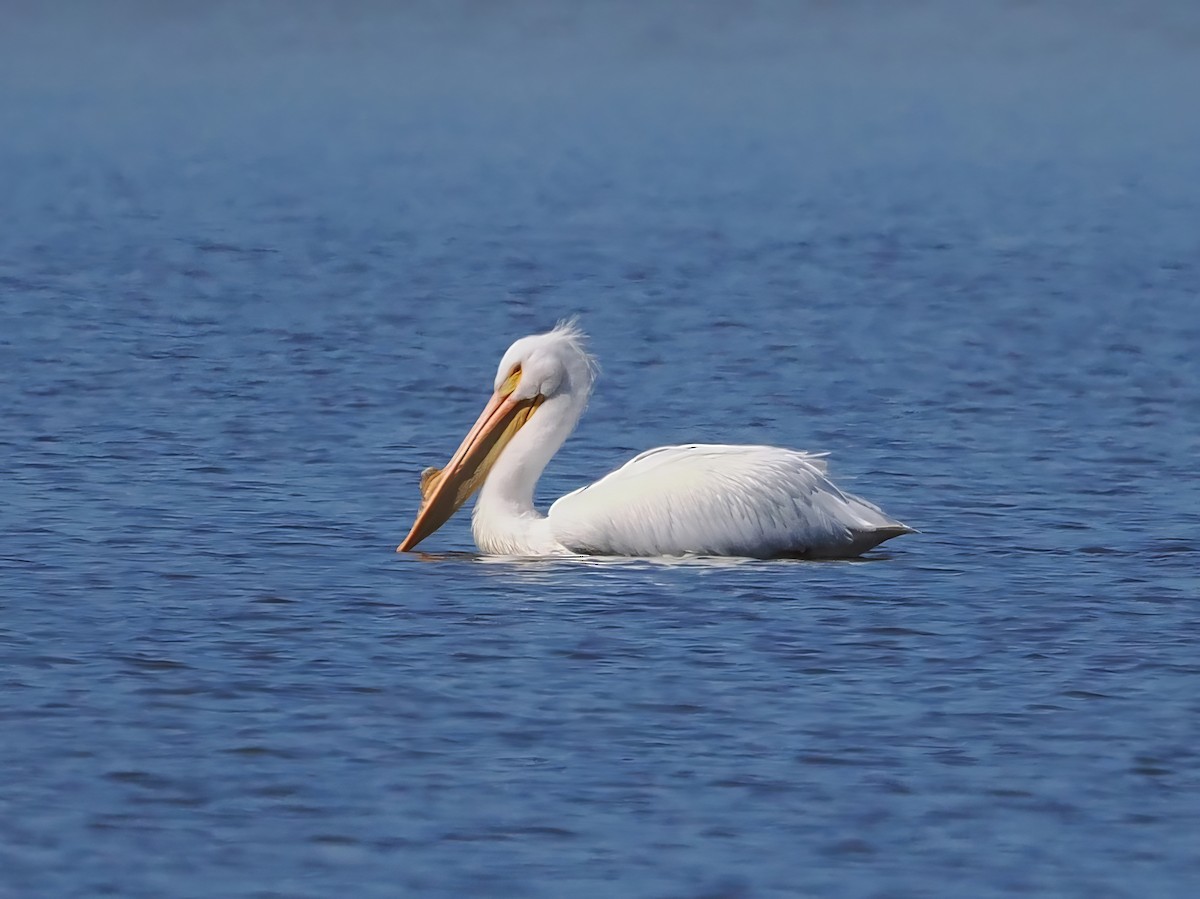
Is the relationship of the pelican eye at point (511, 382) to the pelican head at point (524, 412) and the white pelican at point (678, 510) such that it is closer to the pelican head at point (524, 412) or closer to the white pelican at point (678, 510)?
the pelican head at point (524, 412)

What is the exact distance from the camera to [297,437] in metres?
12.4

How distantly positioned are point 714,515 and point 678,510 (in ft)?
0.42

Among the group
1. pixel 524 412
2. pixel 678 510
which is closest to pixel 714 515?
pixel 678 510

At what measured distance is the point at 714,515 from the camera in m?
9.70

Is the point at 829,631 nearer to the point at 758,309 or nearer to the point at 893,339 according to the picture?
the point at 893,339

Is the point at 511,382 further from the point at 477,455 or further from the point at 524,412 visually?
the point at 477,455

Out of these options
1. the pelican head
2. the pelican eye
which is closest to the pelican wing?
the pelican head

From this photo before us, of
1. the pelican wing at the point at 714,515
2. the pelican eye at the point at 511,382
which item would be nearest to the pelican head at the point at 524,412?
the pelican eye at the point at 511,382

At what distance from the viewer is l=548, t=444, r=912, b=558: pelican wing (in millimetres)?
9656

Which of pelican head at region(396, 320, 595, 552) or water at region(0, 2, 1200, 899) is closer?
water at region(0, 2, 1200, 899)

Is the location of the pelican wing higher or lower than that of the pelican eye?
lower

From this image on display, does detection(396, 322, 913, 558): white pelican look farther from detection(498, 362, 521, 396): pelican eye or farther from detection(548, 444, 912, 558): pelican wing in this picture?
detection(498, 362, 521, 396): pelican eye

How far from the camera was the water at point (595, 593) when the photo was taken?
21.1ft

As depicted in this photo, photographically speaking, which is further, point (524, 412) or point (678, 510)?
point (524, 412)
